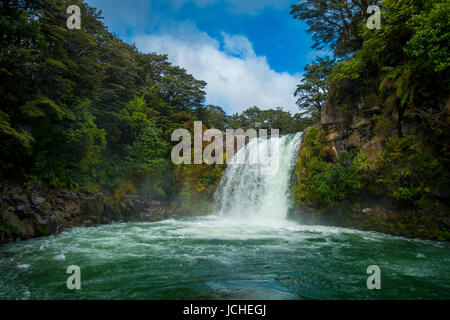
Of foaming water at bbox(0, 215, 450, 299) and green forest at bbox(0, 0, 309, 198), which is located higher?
green forest at bbox(0, 0, 309, 198)

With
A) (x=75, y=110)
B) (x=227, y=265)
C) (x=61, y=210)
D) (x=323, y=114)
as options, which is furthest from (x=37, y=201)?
(x=323, y=114)

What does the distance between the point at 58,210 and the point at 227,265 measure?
8.57 metres

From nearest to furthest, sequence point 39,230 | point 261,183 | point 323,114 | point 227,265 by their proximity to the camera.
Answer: point 227,265 < point 39,230 < point 323,114 < point 261,183

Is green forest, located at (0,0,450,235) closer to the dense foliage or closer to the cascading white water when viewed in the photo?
the dense foliage

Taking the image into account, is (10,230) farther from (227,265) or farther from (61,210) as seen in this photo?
(227,265)

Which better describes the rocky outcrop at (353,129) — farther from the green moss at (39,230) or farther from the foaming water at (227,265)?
the green moss at (39,230)

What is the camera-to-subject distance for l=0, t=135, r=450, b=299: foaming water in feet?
12.0

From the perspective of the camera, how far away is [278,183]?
13680mm

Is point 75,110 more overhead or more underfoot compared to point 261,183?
more overhead

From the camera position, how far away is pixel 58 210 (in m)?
9.82

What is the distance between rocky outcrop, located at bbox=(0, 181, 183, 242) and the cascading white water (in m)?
3.77

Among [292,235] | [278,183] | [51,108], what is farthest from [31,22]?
[278,183]

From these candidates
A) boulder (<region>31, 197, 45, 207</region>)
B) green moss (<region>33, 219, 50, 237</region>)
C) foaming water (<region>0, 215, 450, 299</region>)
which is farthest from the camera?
boulder (<region>31, 197, 45, 207</region>)

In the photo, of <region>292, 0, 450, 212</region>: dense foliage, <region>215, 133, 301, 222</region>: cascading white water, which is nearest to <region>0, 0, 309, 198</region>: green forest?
<region>215, 133, 301, 222</region>: cascading white water
